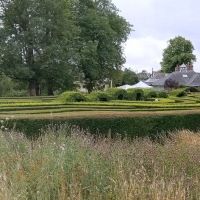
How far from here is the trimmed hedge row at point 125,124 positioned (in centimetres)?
1209

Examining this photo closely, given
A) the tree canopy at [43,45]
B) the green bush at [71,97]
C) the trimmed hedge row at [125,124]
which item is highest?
the tree canopy at [43,45]

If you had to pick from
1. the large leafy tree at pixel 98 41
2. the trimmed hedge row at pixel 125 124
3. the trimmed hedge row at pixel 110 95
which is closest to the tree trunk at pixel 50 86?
the large leafy tree at pixel 98 41

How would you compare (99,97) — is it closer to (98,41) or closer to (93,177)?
(98,41)

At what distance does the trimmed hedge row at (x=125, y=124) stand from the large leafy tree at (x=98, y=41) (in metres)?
25.4

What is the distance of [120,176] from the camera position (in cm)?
380

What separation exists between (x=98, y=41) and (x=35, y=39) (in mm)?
9111

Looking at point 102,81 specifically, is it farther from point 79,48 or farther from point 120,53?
point 79,48

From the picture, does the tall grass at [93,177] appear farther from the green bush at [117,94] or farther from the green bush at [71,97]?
the green bush at [117,94]

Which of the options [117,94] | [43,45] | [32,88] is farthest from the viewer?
[32,88]

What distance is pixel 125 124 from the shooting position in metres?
13.4

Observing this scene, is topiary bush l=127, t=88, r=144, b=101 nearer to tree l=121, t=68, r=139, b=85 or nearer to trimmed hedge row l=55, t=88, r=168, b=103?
trimmed hedge row l=55, t=88, r=168, b=103

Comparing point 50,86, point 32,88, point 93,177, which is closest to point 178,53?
point 50,86

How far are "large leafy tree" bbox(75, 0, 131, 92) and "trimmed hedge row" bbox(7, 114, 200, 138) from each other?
2540cm

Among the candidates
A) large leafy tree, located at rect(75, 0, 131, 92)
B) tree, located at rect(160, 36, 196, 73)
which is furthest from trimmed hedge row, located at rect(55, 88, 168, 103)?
tree, located at rect(160, 36, 196, 73)
